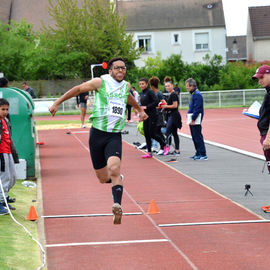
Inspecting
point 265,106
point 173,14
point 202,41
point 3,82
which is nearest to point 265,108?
point 265,106

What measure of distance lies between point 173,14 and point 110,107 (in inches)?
2178

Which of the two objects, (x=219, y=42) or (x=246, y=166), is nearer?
(x=246, y=166)

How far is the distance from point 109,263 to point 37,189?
528 centimetres

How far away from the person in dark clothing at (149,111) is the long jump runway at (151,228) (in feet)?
9.89

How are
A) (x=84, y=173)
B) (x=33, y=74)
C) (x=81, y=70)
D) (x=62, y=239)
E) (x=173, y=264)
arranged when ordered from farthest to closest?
(x=81, y=70) < (x=33, y=74) < (x=84, y=173) < (x=62, y=239) < (x=173, y=264)

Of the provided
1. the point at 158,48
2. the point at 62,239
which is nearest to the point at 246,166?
the point at 62,239

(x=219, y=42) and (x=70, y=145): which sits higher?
(x=219, y=42)

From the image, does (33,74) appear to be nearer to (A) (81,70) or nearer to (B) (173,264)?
(A) (81,70)

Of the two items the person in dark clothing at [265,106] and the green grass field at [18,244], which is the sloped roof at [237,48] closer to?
the person in dark clothing at [265,106]

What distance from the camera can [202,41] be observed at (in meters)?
61.7

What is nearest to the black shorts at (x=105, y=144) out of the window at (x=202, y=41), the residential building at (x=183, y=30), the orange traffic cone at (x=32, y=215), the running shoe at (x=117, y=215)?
the running shoe at (x=117, y=215)

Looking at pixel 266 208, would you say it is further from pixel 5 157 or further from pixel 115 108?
pixel 5 157

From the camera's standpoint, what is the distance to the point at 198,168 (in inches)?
551

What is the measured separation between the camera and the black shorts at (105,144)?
26.3 feet
